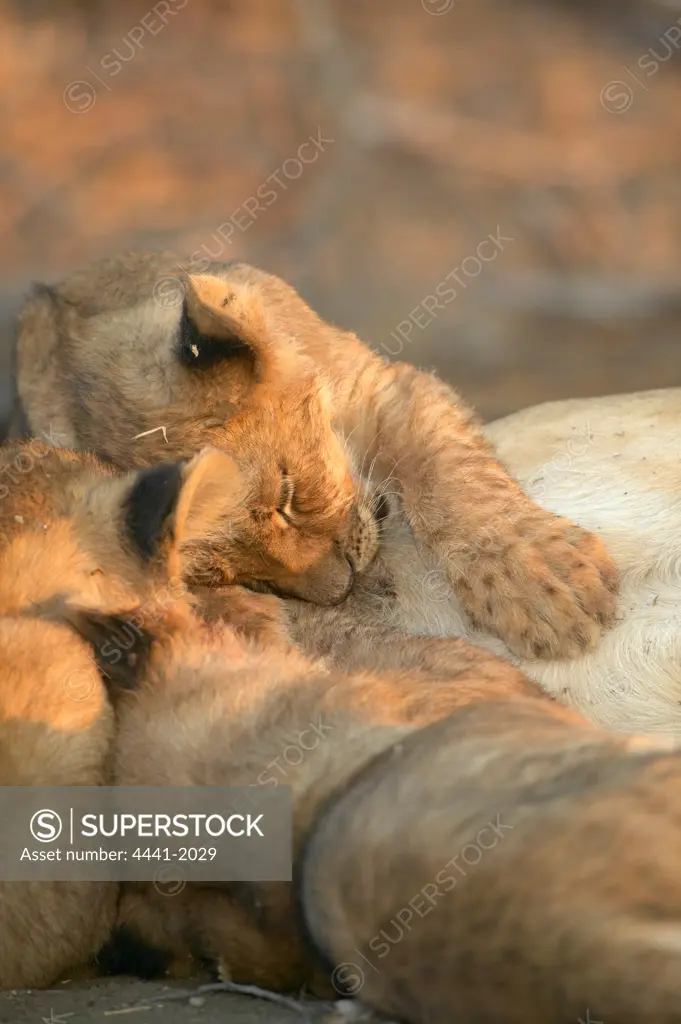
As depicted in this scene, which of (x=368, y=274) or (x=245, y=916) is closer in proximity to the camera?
(x=245, y=916)

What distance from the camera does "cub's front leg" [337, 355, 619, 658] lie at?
7.92 feet

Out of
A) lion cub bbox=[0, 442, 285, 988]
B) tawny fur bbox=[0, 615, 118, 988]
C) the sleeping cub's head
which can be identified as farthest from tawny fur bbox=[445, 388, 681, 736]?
tawny fur bbox=[0, 615, 118, 988]

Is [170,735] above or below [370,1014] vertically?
above

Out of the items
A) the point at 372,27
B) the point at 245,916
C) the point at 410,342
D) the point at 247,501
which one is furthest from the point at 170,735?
the point at 372,27

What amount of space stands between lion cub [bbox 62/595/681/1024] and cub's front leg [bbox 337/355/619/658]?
28.0 inches

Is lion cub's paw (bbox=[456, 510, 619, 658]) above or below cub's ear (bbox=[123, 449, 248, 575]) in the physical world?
above

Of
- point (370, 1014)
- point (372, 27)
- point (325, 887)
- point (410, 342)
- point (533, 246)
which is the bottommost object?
point (370, 1014)

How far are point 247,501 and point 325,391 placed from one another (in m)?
0.37

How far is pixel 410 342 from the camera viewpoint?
4055 mm

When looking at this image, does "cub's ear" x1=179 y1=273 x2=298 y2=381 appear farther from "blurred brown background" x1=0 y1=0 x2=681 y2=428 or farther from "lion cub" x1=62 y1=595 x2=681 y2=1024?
"blurred brown background" x1=0 y1=0 x2=681 y2=428

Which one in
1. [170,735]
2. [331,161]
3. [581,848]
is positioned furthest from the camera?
[331,161]

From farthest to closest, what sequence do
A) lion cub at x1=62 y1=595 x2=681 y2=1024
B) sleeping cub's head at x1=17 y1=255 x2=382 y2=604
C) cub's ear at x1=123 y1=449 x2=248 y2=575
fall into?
sleeping cub's head at x1=17 y1=255 x2=382 y2=604 < cub's ear at x1=123 y1=449 x2=248 y2=575 < lion cub at x1=62 y1=595 x2=681 y2=1024

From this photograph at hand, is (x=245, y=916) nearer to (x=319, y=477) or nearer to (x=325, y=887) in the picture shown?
(x=325, y=887)

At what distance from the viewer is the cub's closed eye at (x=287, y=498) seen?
2590 mm
